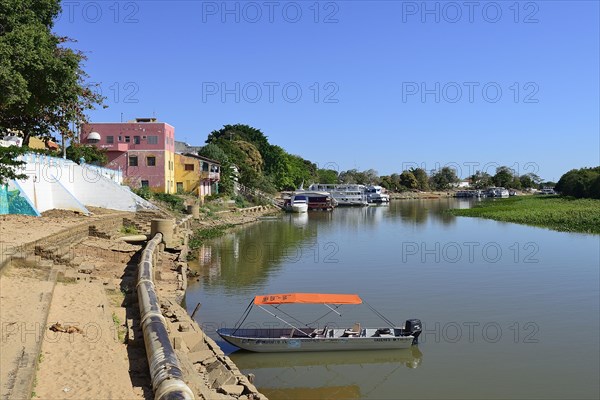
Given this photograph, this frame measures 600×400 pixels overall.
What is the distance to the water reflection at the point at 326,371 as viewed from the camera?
13.3m

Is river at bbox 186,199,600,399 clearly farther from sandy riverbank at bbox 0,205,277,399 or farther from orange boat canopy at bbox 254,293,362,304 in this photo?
sandy riverbank at bbox 0,205,277,399

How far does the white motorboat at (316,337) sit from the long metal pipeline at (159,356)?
3005mm

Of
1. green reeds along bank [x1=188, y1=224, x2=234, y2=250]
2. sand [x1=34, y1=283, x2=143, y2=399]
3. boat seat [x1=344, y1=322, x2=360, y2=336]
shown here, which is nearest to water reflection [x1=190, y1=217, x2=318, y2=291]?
green reeds along bank [x1=188, y1=224, x2=234, y2=250]

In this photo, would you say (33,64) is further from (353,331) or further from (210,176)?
(210,176)

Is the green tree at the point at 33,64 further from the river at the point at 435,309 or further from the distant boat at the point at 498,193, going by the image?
the distant boat at the point at 498,193

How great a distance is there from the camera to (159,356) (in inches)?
363

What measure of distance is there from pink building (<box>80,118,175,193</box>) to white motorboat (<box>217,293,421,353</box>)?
39613 mm

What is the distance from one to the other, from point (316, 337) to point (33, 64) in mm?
12208

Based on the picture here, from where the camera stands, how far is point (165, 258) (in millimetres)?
26406

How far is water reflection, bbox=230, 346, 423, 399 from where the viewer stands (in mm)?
13328

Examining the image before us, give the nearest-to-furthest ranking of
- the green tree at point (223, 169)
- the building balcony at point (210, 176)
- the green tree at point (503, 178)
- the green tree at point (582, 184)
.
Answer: the building balcony at point (210, 176), the green tree at point (223, 169), the green tree at point (582, 184), the green tree at point (503, 178)

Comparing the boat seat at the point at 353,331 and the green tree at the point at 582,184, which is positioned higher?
the green tree at the point at 582,184

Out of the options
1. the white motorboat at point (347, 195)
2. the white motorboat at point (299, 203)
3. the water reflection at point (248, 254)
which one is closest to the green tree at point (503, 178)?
the white motorboat at point (347, 195)

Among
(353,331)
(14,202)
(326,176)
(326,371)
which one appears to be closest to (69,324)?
(326,371)
